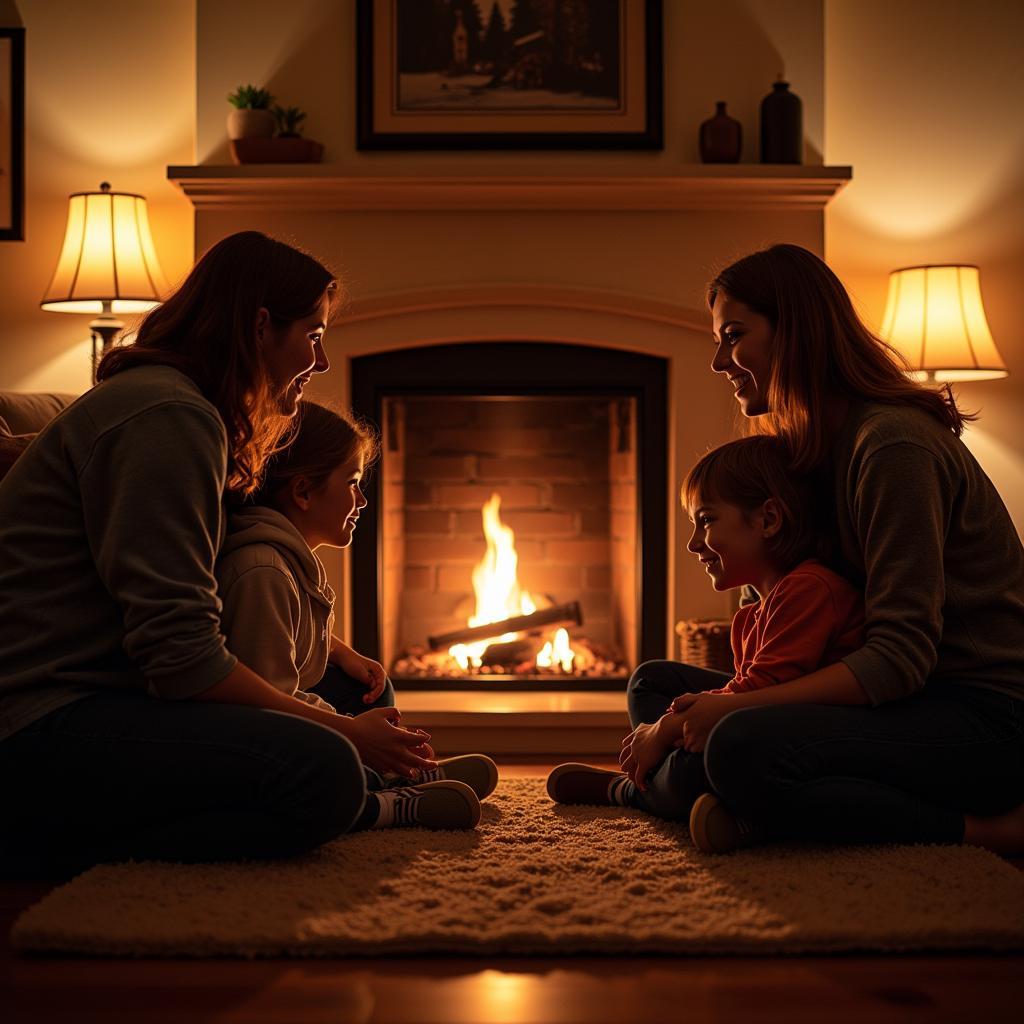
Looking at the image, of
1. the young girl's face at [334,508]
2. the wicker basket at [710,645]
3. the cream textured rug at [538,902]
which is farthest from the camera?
the wicker basket at [710,645]

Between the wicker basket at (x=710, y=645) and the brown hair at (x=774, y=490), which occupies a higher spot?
the brown hair at (x=774, y=490)

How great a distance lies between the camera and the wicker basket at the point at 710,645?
267 centimetres

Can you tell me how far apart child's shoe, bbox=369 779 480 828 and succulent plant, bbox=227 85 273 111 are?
1806 millimetres

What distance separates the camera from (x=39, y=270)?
3.07 meters

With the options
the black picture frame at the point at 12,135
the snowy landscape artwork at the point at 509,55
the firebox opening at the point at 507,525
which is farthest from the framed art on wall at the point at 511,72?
the black picture frame at the point at 12,135

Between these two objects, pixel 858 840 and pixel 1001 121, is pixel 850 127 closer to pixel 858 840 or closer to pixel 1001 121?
pixel 1001 121

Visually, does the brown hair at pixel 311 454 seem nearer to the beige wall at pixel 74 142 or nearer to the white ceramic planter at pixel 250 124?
the white ceramic planter at pixel 250 124

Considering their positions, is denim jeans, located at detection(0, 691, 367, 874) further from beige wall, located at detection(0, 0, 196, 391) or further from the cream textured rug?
beige wall, located at detection(0, 0, 196, 391)

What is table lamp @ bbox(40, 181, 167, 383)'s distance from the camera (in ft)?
9.26

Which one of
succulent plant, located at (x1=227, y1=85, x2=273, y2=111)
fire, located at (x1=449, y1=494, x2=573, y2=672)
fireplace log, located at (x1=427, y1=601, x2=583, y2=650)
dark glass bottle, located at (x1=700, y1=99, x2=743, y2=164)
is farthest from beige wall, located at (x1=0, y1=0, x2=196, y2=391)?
dark glass bottle, located at (x1=700, y1=99, x2=743, y2=164)

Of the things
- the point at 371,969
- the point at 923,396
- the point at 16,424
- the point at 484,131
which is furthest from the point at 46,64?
the point at 371,969

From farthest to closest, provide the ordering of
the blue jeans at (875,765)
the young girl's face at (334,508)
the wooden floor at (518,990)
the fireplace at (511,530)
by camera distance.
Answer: the fireplace at (511,530)
the young girl's face at (334,508)
the blue jeans at (875,765)
the wooden floor at (518,990)

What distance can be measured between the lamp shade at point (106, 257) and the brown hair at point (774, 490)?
165 centimetres

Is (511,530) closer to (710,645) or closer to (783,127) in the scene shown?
(710,645)
